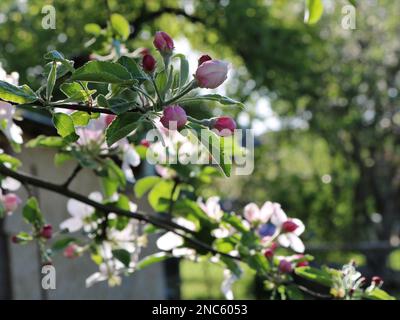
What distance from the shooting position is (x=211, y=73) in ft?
3.42

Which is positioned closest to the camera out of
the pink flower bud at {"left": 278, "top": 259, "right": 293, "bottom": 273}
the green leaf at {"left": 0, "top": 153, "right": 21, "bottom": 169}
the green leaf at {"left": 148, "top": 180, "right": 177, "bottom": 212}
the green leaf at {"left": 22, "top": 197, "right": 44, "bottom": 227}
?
the green leaf at {"left": 0, "top": 153, "right": 21, "bottom": 169}

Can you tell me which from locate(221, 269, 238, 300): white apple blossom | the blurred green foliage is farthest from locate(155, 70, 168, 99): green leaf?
the blurred green foliage

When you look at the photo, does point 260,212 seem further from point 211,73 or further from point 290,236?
point 211,73

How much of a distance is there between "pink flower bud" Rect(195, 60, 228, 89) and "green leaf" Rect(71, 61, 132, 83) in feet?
0.34

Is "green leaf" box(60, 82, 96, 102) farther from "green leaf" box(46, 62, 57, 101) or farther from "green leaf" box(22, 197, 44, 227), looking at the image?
"green leaf" box(22, 197, 44, 227)

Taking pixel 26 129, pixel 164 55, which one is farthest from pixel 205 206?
pixel 26 129

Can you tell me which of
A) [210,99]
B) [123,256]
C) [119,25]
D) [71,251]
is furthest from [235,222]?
[210,99]

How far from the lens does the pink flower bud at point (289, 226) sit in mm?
1815

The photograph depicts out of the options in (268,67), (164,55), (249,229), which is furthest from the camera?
(268,67)

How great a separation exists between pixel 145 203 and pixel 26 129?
2.56 m

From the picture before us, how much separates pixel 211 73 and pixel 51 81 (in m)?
0.24

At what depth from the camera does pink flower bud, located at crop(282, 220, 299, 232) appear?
181 centimetres
